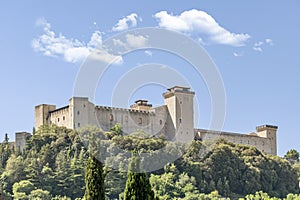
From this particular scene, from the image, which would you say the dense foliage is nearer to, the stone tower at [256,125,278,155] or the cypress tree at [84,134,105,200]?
the stone tower at [256,125,278,155]

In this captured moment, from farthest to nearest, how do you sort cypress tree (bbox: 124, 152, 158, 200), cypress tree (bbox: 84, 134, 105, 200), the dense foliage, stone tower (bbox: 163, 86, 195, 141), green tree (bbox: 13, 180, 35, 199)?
stone tower (bbox: 163, 86, 195, 141), the dense foliage, green tree (bbox: 13, 180, 35, 199), cypress tree (bbox: 124, 152, 158, 200), cypress tree (bbox: 84, 134, 105, 200)

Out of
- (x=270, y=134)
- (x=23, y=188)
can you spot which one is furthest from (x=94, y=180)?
(x=270, y=134)

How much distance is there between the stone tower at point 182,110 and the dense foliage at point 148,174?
2365 millimetres

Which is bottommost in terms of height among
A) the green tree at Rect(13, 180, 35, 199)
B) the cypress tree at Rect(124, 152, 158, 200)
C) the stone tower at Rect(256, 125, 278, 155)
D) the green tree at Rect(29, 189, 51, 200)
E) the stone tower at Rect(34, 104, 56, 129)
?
the green tree at Rect(29, 189, 51, 200)

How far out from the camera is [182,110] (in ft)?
216

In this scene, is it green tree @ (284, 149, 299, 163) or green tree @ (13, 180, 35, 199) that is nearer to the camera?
green tree @ (13, 180, 35, 199)

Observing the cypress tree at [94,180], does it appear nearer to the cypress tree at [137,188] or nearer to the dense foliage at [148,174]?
the cypress tree at [137,188]

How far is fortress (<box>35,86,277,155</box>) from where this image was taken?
6100 cm

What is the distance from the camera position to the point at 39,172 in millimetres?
56344

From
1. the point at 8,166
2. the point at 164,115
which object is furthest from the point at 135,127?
the point at 8,166

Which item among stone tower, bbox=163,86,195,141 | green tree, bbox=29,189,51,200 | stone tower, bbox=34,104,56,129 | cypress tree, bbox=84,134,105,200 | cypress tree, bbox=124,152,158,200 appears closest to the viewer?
cypress tree, bbox=84,134,105,200

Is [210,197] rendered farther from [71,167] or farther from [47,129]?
[47,129]

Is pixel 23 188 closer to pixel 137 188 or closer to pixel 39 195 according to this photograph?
pixel 39 195

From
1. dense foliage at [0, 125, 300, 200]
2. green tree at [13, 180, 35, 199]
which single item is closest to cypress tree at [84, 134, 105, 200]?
dense foliage at [0, 125, 300, 200]
